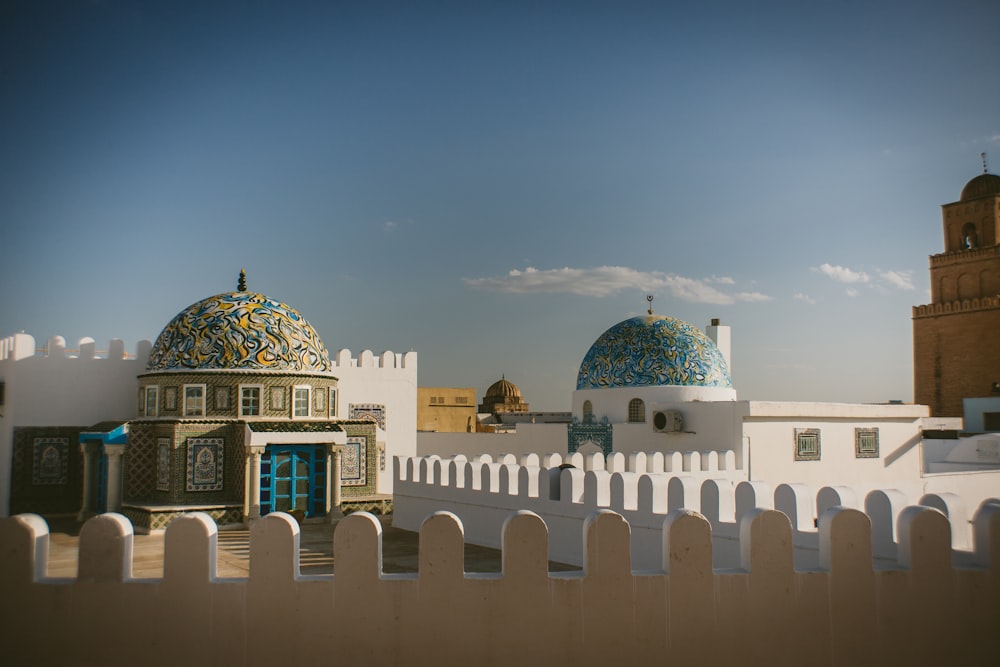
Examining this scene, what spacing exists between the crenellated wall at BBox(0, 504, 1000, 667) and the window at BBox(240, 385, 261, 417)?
1016 centimetres

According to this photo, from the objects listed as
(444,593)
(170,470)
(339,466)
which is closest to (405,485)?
(339,466)

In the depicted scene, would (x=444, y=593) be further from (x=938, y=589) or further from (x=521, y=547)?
(x=938, y=589)

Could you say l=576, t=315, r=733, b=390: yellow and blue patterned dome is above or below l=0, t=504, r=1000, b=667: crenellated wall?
above

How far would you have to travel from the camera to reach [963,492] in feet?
52.2

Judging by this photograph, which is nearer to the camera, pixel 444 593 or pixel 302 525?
pixel 444 593

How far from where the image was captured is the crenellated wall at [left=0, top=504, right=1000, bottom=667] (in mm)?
4973

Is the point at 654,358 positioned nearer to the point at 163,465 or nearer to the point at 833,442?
the point at 833,442

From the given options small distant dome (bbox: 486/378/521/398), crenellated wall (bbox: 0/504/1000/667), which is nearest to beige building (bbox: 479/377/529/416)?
small distant dome (bbox: 486/378/521/398)

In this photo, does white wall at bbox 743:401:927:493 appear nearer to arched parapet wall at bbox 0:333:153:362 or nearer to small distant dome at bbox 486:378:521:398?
arched parapet wall at bbox 0:333:153:362

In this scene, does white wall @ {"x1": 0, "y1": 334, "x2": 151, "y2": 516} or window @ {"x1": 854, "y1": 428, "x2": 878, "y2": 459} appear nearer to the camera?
white wall @ {"x1": 0, "y1": 334, "x2": 151, "y2": 516}

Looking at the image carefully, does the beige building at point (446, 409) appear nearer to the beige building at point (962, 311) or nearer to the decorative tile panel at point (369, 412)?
the decorative tile panel at point (369, 412)

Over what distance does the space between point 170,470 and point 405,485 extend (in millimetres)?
4105

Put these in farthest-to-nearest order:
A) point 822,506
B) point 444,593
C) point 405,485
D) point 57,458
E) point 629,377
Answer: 1. point 629,377
2. point 57,458
3. point 405,485
4. point 822,506
5. point 444,593

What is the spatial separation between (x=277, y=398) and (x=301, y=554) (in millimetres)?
5166
